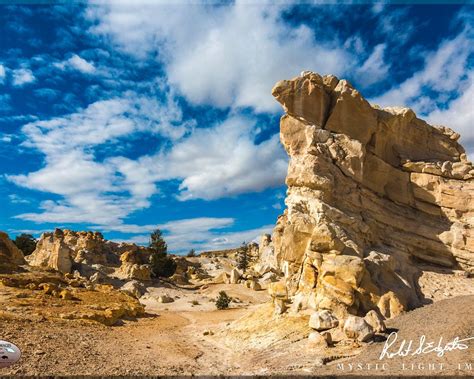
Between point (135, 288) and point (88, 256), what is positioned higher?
point (88, 256)

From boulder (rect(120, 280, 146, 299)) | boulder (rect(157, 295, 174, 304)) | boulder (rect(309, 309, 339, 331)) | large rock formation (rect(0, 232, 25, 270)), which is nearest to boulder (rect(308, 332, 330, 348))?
boulder (rect(309, 309, 339, 331))

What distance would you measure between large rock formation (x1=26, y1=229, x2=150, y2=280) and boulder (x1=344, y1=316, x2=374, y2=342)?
38068mm

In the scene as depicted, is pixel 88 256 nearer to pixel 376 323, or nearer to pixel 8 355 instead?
pixel 8 355

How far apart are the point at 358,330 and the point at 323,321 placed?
1981 mm

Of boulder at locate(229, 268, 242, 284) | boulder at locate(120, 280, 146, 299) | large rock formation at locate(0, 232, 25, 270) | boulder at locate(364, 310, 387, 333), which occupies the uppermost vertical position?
large rock formation at locate(0, 232, 25, 270)

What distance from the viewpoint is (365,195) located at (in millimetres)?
26750

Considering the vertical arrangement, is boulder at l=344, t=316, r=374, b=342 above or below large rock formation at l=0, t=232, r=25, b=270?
below

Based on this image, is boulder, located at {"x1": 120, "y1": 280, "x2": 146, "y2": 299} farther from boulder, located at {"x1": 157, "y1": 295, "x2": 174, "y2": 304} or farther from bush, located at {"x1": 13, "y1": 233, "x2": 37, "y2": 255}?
bush, located at {"x1": 13, "y1": 233, "x2": 37, "y2": 255}

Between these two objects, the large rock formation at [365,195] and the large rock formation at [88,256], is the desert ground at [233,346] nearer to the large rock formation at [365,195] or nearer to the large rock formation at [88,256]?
the large rock formation at [365,195]

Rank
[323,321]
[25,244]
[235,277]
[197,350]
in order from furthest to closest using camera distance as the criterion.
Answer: [25,244]
[235,277]
[197,350]
[323,321]

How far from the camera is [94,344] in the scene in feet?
58.3

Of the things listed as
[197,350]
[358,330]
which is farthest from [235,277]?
[358,330]

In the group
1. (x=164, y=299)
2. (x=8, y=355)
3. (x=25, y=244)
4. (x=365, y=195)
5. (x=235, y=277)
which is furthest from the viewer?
(x=25, y=244)

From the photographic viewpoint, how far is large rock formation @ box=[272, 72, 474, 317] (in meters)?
21.5
